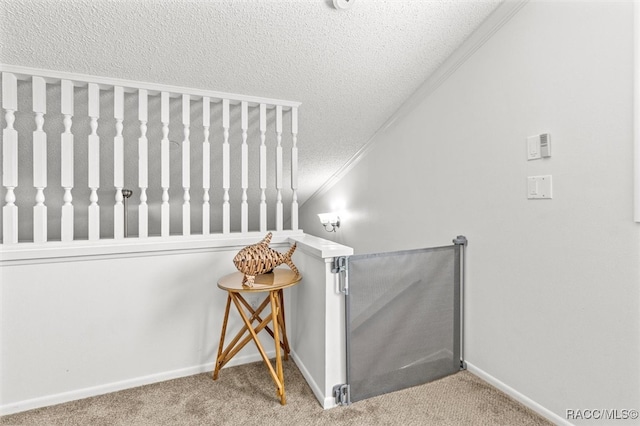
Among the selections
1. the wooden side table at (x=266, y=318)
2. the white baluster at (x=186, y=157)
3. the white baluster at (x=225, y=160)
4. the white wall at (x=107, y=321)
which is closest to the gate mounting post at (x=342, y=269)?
the wooden side table at (x=266, y=318)

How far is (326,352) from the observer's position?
65.0 inches

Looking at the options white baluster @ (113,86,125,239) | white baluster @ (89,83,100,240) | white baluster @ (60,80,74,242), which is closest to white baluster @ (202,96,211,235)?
white baluster @ (113,86,125,239)

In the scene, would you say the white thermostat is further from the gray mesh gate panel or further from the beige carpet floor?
the beige carpet floor

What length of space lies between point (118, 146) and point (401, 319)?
76.5 inches

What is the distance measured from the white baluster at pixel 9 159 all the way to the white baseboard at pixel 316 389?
1.71 meters

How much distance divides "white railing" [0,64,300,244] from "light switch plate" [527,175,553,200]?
4.77ft

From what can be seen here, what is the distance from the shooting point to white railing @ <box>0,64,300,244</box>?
5.61 feet

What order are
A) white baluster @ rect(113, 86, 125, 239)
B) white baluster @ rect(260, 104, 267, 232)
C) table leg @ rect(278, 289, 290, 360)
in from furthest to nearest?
white baluster @ rect(260, 104, 267, 232) < table leg @ rect(278, 289, 290, 360) < white baluster @ rect(113, 86, 125, 239)

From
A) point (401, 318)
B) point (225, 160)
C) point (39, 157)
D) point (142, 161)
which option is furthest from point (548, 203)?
point (39, 157)

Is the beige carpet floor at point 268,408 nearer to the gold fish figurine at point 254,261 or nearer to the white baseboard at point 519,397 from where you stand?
the white baseboard at point 519,397

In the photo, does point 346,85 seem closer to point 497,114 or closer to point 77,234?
point 497,114

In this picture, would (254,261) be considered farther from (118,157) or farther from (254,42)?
(254,42)

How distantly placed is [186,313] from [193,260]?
0.34 metres

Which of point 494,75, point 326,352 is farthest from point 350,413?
point 494,75
